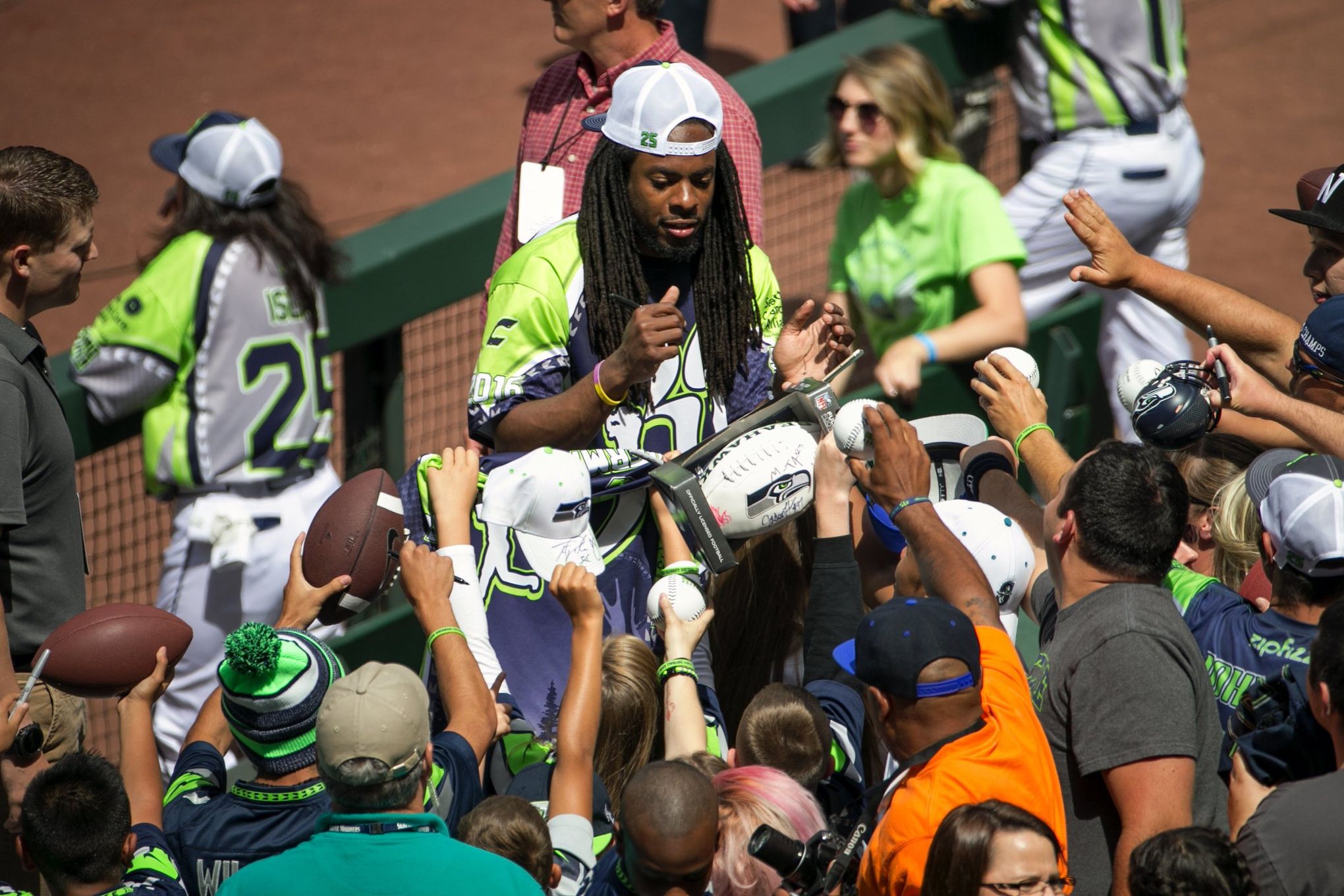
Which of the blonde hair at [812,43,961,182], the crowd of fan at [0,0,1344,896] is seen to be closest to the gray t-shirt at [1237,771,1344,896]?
the crowd of fan at [0,0,1344,896]

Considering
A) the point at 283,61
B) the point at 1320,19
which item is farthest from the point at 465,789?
the point at 1320,19

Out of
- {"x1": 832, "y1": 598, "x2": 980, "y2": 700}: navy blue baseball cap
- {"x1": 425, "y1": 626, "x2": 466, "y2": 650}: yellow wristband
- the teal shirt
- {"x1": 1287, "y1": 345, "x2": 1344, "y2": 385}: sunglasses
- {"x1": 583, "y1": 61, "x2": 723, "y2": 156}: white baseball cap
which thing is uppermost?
{"x1": 583, "y1": 61, "x2": 723, "y2": 156}: white baseball cap

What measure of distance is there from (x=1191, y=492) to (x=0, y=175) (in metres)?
3.07

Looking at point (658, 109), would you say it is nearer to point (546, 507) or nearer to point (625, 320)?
point (625, 320)

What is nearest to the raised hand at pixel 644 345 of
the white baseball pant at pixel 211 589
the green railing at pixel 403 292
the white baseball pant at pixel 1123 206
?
the white baseball pant at pixel 211 589

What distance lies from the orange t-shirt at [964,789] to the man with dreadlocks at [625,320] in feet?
3.95

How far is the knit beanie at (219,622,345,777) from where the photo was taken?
3045mm

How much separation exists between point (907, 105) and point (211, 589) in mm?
2975

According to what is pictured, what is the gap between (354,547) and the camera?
3.87m

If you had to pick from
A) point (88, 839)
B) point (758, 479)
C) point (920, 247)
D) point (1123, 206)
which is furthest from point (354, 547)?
point (1123, 206)

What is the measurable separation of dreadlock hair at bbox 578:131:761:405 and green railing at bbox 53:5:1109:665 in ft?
5.59

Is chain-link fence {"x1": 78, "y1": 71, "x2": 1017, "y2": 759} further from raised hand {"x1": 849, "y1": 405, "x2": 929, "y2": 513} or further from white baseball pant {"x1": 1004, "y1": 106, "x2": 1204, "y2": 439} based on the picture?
raised hand {"x1": 849, "y1": 405, "x2": 929, "y2": 513}

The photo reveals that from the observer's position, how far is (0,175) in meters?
3.69

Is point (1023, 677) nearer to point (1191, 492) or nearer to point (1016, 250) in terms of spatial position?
point (1191, 492)
